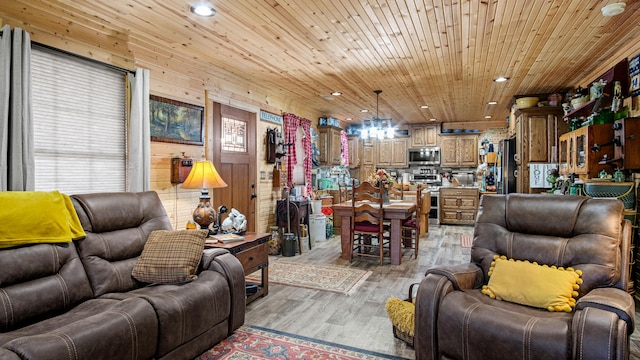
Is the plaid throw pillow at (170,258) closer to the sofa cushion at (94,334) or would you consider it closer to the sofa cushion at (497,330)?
the sofa cushion at (94,334)

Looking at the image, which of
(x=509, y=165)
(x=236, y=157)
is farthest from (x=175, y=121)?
(x=509, y=165)

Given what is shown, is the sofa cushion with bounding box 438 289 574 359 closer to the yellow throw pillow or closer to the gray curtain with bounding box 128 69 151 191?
the yellow throw pillow

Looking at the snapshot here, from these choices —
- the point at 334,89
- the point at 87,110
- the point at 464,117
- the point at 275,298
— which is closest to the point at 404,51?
the point at 334,89

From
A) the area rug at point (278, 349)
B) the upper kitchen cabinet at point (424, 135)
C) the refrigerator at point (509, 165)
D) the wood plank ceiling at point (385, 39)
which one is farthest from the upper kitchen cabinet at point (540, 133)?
the area rug at point (278, 349)

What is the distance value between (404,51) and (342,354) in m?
2.98

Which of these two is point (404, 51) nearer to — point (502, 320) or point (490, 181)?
point (502, 320)

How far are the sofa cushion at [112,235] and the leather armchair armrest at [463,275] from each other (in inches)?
81.1

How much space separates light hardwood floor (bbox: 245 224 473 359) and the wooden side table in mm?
104

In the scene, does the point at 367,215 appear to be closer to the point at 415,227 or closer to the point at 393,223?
the point at 393,223

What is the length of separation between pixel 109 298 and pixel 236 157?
9.41 ft

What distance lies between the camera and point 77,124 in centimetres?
319

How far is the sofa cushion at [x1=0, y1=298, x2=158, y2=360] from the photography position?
161 centimetres

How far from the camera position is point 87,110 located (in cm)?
327

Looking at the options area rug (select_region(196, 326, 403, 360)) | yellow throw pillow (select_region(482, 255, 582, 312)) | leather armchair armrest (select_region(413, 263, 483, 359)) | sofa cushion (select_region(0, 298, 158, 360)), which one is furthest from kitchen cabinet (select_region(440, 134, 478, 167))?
sofa cushion (select_region(0, 298, 158, 360))
